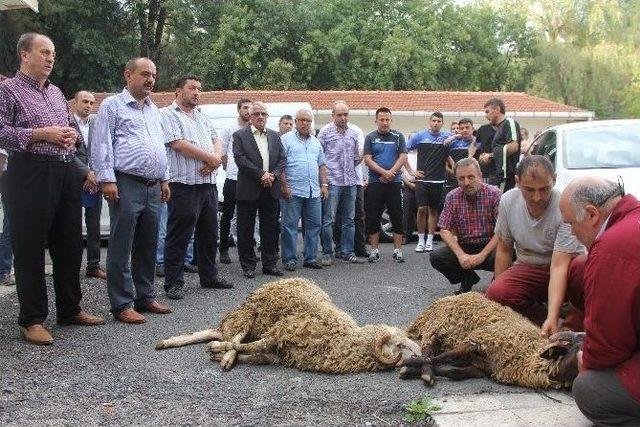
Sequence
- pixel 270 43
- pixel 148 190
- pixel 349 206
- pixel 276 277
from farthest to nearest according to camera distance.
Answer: pixel 270 43
pixel 349 206
pixel 276 277
pixel 148 190

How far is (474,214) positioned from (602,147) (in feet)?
7.15

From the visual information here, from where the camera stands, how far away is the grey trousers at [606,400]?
360cm

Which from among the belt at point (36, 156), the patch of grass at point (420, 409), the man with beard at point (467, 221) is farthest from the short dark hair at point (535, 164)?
the belt at point (36, 156)

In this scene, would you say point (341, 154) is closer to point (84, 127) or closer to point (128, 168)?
point (84, 127)

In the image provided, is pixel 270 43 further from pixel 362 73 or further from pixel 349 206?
pixel 349 206

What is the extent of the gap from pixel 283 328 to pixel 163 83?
1306 inches

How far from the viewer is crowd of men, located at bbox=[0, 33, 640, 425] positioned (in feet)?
11.9

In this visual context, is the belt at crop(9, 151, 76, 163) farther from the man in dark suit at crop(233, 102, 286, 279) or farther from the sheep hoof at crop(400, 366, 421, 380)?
the man in dark suit at crop(233, 102, 286, 279)

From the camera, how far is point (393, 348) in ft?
16.1

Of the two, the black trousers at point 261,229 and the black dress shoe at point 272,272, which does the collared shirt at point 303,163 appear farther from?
the black dress shoe at point 272,272

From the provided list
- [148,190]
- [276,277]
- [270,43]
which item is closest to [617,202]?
[148,190]

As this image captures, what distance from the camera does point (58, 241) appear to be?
632 centimetres

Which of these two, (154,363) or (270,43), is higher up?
(270,43)

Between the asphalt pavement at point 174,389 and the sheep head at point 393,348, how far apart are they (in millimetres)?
115
